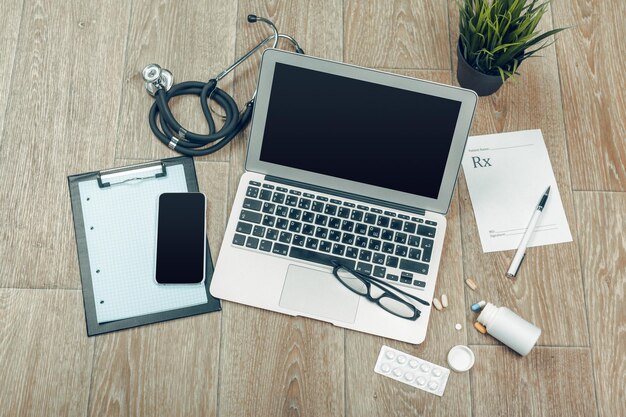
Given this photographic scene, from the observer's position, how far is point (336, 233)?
108cm

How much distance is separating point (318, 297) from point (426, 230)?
24 cm

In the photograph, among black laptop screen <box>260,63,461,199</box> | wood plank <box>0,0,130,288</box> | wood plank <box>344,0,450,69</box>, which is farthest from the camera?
wood plank <box>344,0,450,69</box>

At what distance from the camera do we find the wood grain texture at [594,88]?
1182 millimetres

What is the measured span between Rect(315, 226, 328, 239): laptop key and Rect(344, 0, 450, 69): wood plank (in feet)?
1.28

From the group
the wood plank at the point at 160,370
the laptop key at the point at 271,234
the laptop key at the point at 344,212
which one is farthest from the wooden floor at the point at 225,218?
the laptop key at the point at 344,212

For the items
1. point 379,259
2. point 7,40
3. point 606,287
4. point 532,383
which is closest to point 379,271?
point 379,259

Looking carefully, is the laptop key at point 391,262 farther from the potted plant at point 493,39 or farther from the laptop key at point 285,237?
the potted plant at point 493,39

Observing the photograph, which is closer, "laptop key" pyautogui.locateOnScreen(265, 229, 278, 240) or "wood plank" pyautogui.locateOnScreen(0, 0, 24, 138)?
"laptop key" pyautogui.locateOnScreen(265, 229, 278, 240)

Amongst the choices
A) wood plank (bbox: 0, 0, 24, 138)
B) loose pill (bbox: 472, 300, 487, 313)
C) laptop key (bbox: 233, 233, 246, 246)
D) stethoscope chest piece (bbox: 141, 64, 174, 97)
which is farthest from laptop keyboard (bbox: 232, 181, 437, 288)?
wood plank (bbox: 0, 0, 24, 138)

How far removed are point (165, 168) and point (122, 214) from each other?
12 cm

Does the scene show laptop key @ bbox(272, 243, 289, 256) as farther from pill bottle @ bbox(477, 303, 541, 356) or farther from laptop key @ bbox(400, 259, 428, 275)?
pill bottle @ bbox(477, 303, 541, 356)

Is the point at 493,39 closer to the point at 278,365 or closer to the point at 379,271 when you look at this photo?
the point at 379,271

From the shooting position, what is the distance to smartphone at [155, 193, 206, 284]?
1.08 m

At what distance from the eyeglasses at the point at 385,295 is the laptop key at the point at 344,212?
0.09 meters
